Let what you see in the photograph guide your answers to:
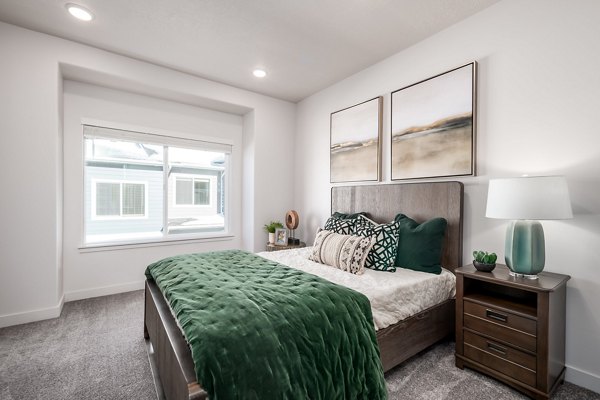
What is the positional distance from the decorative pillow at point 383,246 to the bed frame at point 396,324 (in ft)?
1.24

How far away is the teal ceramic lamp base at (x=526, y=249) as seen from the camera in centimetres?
177

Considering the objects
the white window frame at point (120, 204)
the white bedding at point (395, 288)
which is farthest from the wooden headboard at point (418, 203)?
the white window frame at point (120, 204)

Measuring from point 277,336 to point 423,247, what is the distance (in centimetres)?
159

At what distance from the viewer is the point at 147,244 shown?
12.0 ft

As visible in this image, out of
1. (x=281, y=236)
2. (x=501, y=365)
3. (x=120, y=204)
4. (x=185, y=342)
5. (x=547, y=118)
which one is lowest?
(x=501, y=365)

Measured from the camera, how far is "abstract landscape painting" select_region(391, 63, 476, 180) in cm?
237

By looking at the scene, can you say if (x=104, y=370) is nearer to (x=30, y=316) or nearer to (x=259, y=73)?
(x=30, y=316)

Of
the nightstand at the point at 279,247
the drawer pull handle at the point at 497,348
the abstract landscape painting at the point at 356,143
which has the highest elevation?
the abstract landscape painting at the point at 356,143

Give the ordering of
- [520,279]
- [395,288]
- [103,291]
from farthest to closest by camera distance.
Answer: [103,291]
[395,288]
[520,279]

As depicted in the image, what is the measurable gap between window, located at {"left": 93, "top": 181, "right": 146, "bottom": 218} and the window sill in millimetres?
352

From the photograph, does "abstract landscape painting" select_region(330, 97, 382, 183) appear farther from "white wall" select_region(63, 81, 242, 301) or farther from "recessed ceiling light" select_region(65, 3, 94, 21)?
"recessed ceiling light" select_region(65, 3, 94, 21)

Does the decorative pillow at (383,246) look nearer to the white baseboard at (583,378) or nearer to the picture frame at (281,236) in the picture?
the white baseboard at (583,378)

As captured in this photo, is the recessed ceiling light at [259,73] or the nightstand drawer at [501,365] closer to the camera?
the nightstand drawer at [501,365]

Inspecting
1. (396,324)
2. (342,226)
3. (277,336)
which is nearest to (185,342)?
(277,336)
